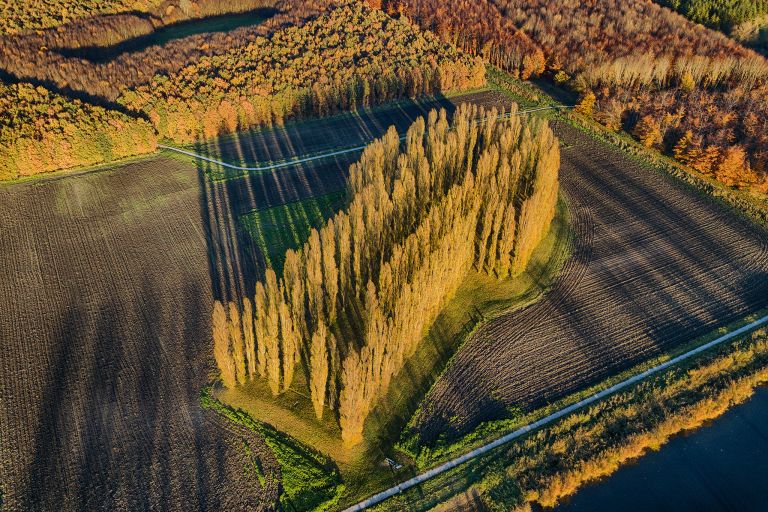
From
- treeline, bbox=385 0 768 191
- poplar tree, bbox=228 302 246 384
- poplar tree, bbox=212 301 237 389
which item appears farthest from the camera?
treeline, bbox=385 0 768 191

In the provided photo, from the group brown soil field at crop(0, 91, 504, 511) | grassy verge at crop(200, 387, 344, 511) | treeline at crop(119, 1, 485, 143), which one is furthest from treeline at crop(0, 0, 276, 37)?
grassy verge at crop(200, 387, 344, 511)

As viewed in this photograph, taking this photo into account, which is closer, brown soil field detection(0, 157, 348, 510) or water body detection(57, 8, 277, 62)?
brown soil field detection(0, 157, 348, 510)

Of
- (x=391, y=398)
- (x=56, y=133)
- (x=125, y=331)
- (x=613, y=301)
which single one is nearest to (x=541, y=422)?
(x=391, y=398)

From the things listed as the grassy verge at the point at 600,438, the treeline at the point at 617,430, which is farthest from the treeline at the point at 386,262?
the treeline at the point at 617,430

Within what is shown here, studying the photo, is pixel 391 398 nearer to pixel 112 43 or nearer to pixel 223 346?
pixel 223 346

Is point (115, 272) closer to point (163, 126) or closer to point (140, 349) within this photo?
point (140, 349)

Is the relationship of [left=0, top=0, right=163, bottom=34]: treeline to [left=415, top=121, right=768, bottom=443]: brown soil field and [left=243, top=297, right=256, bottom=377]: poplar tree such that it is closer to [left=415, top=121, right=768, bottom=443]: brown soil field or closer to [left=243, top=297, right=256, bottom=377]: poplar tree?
[left=243, top=297, right=256, bottom=377]: poplar tree

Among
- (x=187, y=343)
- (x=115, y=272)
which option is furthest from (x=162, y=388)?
(x=115, y=272)
